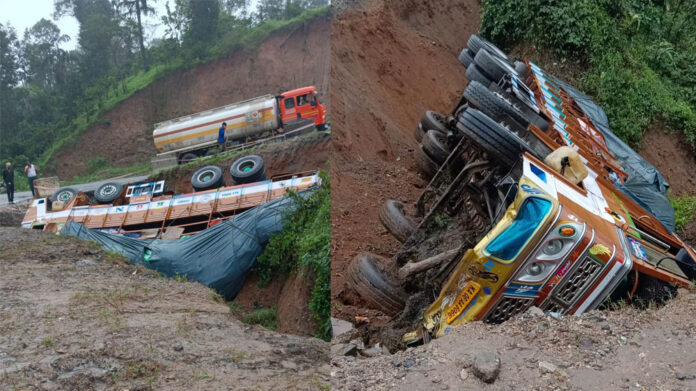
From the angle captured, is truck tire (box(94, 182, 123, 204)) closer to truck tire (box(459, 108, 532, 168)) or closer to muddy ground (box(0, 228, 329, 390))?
muddy ground (box(0, 228, 329, 390))

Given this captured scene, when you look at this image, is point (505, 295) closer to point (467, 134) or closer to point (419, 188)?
point (467, 134)

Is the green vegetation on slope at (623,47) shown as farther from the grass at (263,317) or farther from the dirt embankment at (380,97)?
the grass at (263,317)

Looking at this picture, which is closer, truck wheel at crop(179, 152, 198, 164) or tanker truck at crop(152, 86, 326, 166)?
truck wheel at crop(179, 152, 198, 164)

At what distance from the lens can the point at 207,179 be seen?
13.6 feet

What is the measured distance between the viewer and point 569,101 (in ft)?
28.5


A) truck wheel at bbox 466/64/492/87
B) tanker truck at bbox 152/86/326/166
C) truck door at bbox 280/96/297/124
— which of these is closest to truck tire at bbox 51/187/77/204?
tanker truck at bbox 152/86/326/166

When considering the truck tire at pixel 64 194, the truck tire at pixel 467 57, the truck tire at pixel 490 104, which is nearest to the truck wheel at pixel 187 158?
the truck tire at pixel 64 194

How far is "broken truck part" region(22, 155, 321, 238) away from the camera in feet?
12.5

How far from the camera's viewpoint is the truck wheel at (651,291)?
4.34 metres

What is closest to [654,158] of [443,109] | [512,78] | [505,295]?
[512,78]

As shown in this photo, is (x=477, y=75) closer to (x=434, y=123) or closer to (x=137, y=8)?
(x=434, y=123)

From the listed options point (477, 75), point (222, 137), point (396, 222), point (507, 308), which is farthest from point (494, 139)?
point (477, 75)

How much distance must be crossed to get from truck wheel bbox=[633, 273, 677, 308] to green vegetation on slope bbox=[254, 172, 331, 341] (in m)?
2.30

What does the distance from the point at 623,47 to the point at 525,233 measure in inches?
376
